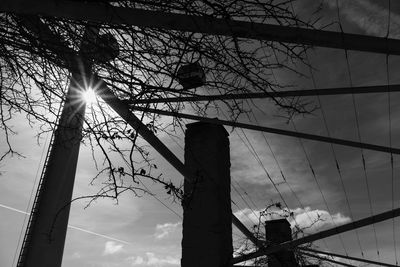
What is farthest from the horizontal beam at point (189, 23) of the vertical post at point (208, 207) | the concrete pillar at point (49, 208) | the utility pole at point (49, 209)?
the concrete pillar at point (49, 208)

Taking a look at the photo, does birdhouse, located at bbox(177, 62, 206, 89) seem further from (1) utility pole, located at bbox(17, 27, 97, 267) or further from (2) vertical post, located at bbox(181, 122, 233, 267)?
(1) utility pole, located at bbox(17, 27, 97, 267)

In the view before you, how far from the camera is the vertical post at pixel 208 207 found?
5457 mm

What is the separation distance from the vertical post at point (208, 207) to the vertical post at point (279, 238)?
4.35m

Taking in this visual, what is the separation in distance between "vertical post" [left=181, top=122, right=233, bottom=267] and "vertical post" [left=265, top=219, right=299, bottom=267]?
4349 millimetres

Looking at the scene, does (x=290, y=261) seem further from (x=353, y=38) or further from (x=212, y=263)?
(x=353, y=38)

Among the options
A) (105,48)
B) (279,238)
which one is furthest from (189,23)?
(279,238)

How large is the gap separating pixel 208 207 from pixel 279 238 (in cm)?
476

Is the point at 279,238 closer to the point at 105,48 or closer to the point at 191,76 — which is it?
the point at 191,76

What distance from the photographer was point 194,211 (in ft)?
18.7

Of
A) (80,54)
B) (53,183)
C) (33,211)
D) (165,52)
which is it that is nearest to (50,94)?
(80,54)

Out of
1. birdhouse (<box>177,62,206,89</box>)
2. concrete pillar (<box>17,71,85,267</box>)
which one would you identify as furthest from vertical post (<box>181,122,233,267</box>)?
concrete pillar (<box>17,71,85,267</box>)

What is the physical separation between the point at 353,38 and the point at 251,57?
1.13 meters

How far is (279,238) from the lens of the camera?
381 inches

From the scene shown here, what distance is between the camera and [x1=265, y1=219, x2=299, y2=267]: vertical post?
952cm
